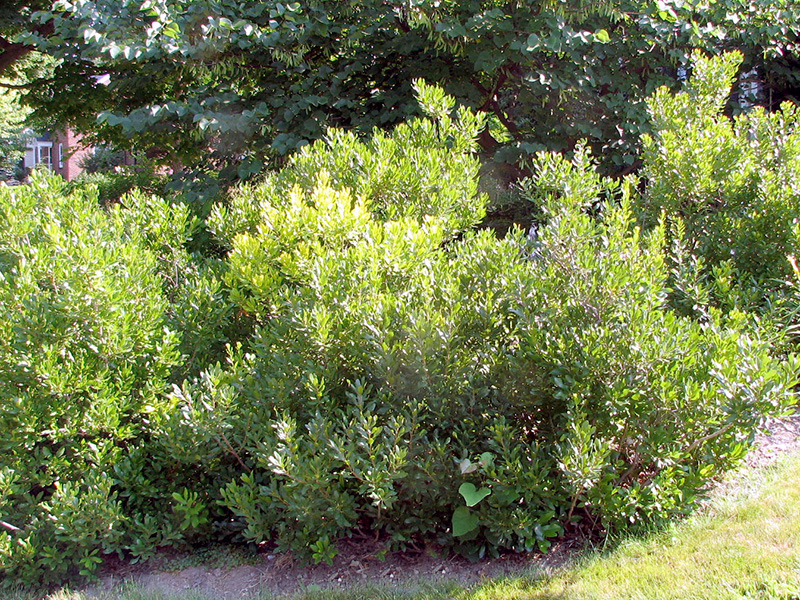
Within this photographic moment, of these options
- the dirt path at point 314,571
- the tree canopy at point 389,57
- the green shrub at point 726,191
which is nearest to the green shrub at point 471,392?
the dirt path at point 314,571

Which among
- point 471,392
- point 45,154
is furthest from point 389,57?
point 45,154

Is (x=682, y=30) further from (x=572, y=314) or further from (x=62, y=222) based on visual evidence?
(x=62, y=222)

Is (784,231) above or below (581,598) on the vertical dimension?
above

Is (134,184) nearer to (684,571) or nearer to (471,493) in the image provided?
(471,493)

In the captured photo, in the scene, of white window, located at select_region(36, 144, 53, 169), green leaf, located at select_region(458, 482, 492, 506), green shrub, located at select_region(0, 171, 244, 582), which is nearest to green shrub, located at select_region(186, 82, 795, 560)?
green leaf, located at select_region(458, 482, 492, 506)

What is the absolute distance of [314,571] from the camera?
307 cm

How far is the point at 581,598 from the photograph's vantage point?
260 centimetres

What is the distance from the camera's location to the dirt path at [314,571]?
294cm

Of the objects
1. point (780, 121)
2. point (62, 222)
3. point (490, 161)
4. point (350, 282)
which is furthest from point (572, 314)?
point (490, 161)

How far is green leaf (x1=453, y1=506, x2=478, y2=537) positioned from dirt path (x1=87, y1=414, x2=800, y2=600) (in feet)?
0.65

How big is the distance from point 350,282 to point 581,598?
1.64 m

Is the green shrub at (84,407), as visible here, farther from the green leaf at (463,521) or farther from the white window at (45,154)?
the white window at (45,154)

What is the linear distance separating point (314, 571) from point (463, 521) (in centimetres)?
74

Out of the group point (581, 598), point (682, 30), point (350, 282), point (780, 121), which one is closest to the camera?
point (581, 598)
